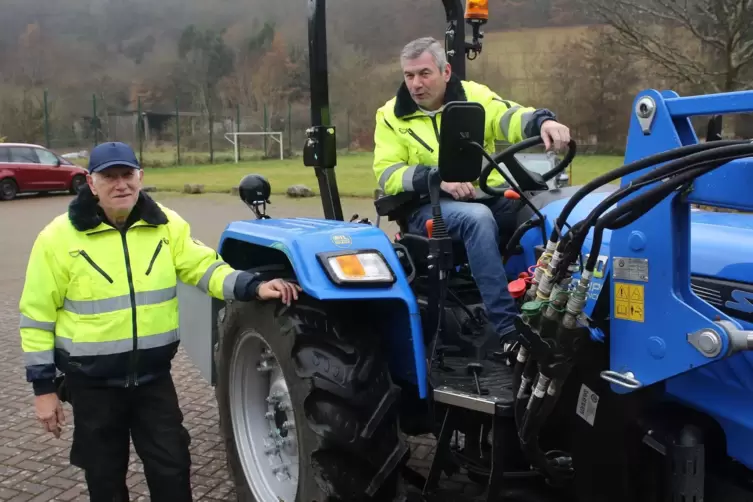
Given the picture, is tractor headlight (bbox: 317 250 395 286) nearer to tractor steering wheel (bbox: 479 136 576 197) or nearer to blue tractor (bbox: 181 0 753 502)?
blue tractor (bbox: 181 0 753 502)

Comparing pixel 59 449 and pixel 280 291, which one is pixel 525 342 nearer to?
pixel 280 291

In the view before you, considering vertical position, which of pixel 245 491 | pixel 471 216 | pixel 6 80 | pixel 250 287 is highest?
pixel 6 80

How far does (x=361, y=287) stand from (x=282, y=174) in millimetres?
24040

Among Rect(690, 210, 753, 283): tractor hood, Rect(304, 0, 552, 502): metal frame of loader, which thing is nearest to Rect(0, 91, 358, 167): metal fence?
Rect(304, 0, 552, 502): metal frame of loader

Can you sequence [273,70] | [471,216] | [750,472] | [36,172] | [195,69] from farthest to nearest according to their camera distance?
[195,69]
[273,70]
[36,172]
[471,216]
[750,472]

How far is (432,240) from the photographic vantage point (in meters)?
2.72

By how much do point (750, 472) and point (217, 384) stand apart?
6.67ft

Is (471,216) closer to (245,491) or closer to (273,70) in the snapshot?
(245,491)

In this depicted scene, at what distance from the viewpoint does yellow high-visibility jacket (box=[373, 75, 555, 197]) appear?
124 inches

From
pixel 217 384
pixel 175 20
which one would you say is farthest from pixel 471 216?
pixel 175 20

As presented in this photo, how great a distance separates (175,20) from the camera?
62969 mm

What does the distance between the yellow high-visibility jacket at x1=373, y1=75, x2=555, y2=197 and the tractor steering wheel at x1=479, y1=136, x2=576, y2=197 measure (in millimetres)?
139

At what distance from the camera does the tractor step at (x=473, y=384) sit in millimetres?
2352

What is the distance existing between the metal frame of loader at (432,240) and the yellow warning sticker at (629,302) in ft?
1.55
